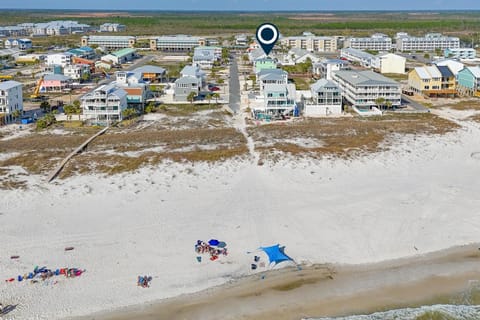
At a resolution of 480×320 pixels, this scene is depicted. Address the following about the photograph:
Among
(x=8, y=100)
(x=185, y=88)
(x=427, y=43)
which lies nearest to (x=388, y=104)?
(x=185, y=88)

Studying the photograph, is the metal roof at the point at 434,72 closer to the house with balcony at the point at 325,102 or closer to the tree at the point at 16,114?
the house with balcony at the point at 325,102

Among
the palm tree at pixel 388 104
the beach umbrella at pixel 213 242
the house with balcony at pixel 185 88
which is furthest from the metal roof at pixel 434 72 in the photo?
the beach umbrella at pixel 213 242

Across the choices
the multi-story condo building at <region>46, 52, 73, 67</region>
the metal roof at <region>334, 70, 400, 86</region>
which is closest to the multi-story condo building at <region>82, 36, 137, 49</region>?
the multi-story condo building at <region>46, 52, 73, 67</region>

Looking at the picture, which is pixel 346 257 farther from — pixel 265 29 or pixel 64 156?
pixel 64 156

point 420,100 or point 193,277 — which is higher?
point 420,100

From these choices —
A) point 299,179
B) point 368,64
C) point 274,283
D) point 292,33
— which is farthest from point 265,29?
point 292,33

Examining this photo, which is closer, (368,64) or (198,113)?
(198,113)
